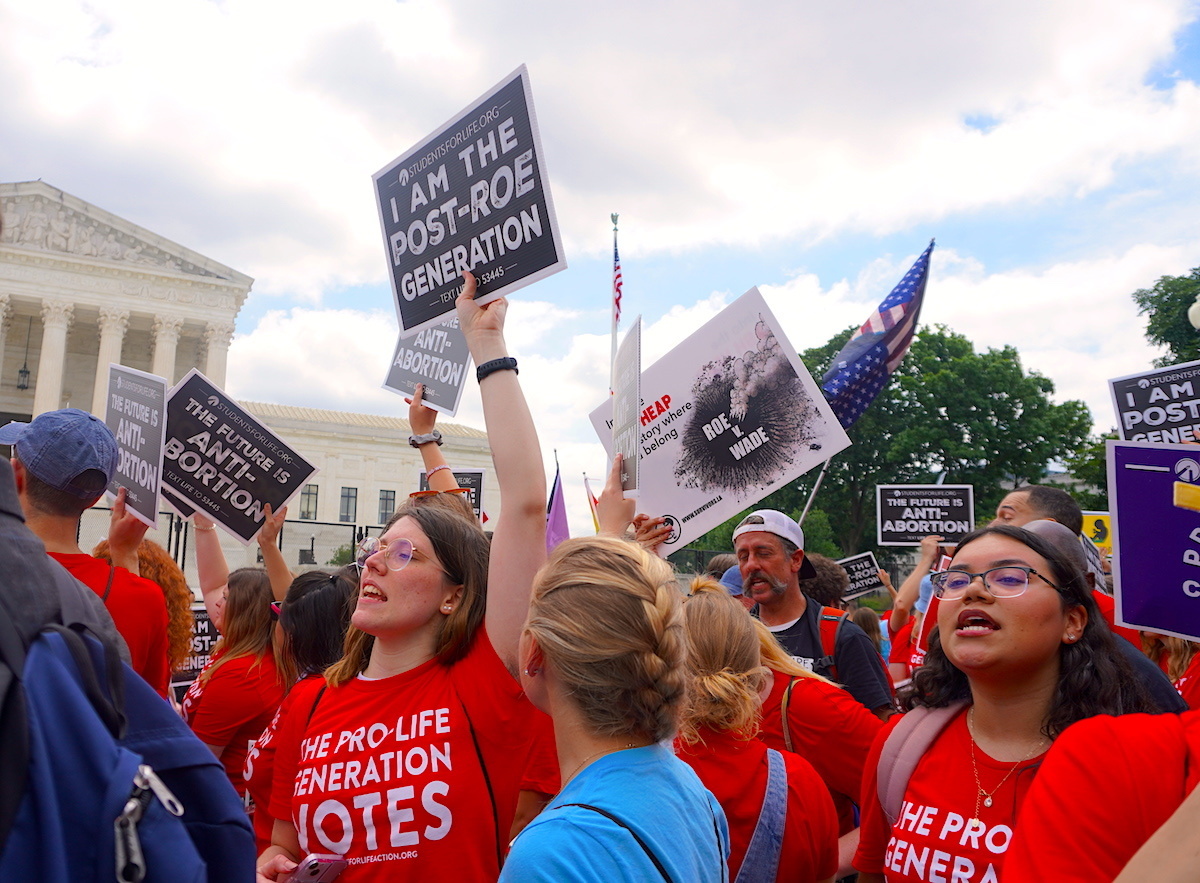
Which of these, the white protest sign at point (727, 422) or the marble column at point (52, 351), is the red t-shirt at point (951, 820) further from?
the marble column at point (52, 351)

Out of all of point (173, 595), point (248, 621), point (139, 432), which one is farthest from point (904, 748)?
point (139, 432)

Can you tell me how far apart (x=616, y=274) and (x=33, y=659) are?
3.61 meters

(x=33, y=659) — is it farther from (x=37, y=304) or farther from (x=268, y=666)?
(x=37, y=304)

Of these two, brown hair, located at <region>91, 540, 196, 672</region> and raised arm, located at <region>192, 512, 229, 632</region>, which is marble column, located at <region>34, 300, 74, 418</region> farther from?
brown hair, located at <region>91, 540, 196, 672</region>

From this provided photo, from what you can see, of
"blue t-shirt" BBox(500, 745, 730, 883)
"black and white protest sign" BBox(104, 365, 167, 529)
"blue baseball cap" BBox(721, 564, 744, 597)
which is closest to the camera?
"blue t-shirt" BBox(500, 745, 730, 883)

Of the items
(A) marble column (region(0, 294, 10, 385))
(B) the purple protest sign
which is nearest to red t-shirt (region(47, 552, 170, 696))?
(B) the purple protest sign

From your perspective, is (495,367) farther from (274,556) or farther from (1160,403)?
(1160,403)

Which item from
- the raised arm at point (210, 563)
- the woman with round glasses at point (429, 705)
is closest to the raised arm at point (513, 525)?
the woman with round glasses at point (429, 705)

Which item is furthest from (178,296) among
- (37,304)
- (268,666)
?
(268,666)

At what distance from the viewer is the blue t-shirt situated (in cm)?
164

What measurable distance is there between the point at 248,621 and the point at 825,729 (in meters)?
2.77

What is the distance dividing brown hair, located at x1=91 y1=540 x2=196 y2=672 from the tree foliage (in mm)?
37126

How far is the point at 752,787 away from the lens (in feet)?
9.43

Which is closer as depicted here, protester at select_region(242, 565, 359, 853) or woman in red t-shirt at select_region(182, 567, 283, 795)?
protester at select_region(242, 565, 359, 853)
